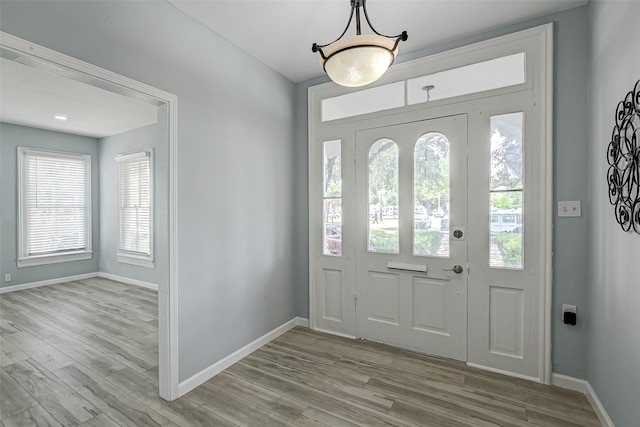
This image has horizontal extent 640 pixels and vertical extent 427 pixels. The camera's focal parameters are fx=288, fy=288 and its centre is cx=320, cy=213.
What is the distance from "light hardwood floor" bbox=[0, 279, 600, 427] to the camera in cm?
191

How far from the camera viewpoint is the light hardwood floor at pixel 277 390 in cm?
191

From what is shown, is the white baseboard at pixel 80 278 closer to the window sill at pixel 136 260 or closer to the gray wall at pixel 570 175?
the window sill at pixel 136 260

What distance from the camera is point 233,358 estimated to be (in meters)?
2.62

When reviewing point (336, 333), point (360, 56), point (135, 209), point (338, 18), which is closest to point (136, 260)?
point (135, 209)

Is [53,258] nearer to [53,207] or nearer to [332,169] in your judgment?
[53,207]

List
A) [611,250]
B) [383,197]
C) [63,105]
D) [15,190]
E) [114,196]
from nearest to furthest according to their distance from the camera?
[611,250] → [383,197] → [63,105] → [15,190] → [114,196]

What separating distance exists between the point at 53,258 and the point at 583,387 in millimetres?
7530

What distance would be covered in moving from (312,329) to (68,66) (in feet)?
9.97

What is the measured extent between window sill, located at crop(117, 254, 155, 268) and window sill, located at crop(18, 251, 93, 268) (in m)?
0.83

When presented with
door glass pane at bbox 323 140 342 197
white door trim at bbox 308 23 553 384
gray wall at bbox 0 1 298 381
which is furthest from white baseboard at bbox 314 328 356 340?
white door trim at bbox 308 23 553 384

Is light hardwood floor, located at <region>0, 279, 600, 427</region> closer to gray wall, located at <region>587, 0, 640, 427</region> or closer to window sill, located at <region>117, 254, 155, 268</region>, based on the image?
gray wall, located at <region>587, 0, 640, 427</region>

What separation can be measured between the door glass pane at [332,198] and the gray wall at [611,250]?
203cm

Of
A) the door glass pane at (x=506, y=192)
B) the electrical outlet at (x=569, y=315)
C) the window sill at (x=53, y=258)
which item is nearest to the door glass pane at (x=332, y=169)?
the door glass pane at (x=506, y=192)

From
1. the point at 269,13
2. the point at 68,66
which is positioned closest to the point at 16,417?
the point at 68,66
